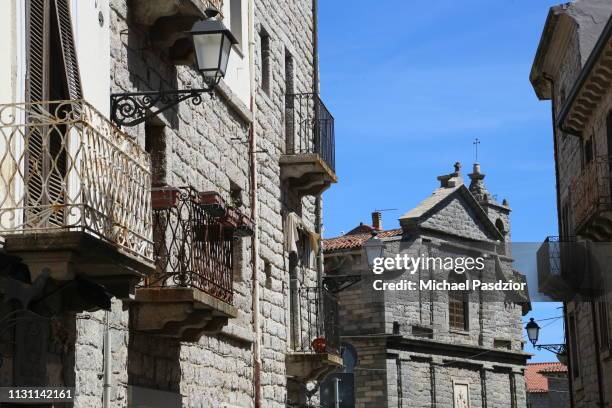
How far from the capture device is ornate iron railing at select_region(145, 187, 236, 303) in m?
12.5

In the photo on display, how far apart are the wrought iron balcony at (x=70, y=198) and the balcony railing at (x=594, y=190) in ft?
43.7

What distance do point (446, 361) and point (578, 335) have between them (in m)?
14.3

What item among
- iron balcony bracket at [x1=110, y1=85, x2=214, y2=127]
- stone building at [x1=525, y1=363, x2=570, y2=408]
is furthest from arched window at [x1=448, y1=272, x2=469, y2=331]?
iron balcony bracket at [x1=110, y1=85, x2=214, y2=127]

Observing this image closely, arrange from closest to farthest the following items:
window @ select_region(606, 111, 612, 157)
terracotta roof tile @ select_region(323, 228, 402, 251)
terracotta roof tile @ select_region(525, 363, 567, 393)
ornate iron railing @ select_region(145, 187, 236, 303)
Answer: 1. ornate iron railing @ select_region(145, 187, 236, 303)
2. window @ select_region(606, 111, 612, 157)
3. terracotta roof tile @ select_region(323, 228, 402, 251)
4. terracotta roof tile @ select_region(525, 363, 567, 393)

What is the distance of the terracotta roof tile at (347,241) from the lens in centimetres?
4241

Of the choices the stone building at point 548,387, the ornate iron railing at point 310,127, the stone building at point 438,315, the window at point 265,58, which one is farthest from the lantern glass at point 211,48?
the stone building at point 548,387

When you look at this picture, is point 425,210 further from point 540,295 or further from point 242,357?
point 242,357

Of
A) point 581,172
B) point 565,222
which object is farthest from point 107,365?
point 565,222

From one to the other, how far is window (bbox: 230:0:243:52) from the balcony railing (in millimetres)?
7849

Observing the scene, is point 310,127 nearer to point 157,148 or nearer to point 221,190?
point 221,190

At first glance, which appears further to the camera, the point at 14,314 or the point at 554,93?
the point at 554,93

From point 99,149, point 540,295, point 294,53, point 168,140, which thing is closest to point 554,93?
point 540,295

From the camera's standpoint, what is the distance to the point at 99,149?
9.45 meters

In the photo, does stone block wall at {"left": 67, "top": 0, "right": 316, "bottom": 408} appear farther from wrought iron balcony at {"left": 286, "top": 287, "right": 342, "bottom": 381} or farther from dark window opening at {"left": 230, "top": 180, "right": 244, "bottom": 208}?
wrought iron balcony at {"left": 286, "top": 287, "right": 342, "bottom": 381}
